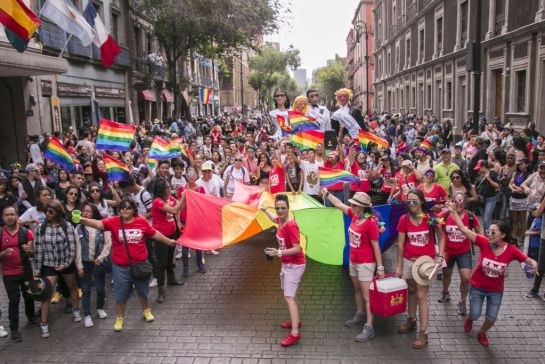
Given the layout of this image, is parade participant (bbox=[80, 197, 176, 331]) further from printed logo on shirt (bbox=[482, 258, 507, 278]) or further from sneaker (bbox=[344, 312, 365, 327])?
printed logo on shirt (bbox=[482, 258, 507, 278])

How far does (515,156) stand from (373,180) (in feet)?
8.77

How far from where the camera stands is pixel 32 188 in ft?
29.3

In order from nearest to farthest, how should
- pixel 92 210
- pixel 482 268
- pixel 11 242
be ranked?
pixel 482 268, pixel 11 242, pixel 92 210

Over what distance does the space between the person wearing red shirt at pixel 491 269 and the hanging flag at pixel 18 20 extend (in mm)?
9412

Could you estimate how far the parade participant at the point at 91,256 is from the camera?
Answer: 6395 millimetres

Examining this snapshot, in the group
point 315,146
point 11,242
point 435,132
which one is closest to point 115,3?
point 435,132

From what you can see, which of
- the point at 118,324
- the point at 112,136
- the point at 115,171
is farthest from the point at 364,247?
the point at 112,136

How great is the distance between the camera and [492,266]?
17.7ft

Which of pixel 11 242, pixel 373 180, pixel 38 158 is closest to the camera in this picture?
pixel 11 242

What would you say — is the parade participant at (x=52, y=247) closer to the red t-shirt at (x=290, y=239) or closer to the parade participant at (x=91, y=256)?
the parade participant at (x=91, y=256)

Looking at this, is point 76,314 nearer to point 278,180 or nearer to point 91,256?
point 91,256

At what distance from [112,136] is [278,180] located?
4.14 m

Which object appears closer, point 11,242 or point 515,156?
point 11,242

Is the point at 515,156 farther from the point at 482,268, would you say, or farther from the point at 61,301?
the point at 61,301
